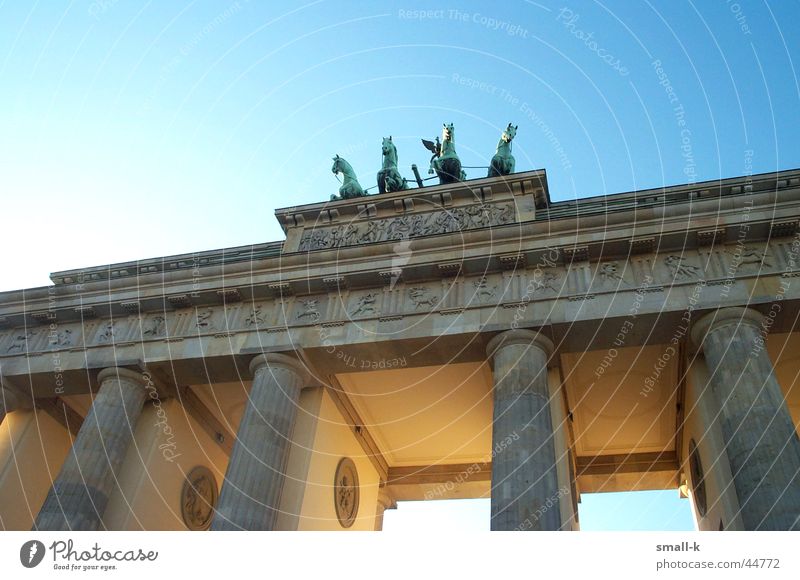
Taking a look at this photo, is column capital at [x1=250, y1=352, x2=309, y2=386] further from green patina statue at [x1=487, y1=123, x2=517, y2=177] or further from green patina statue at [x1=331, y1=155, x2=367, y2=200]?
green patina statue at [x1=487, y1=123, x2=517, y2=177]

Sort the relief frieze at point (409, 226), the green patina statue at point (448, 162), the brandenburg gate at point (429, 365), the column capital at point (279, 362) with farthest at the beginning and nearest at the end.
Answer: the green patina statue at point (448, 162), the relief frieze at point (409, 226), the column capital at point (279, 362), the brandenburg gate at point (429, 365)

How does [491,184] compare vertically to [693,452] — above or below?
above

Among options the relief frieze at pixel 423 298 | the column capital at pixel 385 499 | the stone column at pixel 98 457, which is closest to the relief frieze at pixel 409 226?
the relief frieze at pixel 423 298

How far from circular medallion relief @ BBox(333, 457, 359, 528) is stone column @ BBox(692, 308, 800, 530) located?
966cm

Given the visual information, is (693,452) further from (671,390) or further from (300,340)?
(300,340)

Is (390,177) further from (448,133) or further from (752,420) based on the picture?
(752,420)

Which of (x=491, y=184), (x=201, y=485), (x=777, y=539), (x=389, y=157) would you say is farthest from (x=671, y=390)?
(x=201, y=485)

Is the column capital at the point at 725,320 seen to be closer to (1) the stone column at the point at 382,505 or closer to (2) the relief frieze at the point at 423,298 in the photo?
(2) the relief frieze at the point at 423,298

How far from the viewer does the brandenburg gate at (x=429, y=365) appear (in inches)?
512

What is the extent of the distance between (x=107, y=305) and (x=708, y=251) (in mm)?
15787

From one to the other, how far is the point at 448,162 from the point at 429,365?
7043 millimetres

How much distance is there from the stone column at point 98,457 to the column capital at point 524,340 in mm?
9407

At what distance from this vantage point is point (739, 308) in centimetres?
1311

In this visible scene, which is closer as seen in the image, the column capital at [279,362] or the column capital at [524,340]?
the column capital at [524,340]
